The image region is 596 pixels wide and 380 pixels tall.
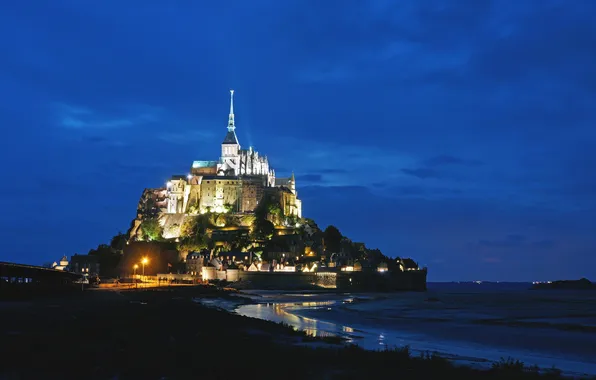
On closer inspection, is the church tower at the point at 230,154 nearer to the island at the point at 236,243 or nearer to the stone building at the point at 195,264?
the island at the point at 236,243

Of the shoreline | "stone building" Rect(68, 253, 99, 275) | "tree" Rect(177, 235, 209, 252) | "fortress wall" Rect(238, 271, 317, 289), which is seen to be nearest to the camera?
the shoreline

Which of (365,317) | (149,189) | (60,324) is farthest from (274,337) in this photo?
(149,189)

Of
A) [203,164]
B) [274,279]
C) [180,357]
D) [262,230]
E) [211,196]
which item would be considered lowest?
[180,357]

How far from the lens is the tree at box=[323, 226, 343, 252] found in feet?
405

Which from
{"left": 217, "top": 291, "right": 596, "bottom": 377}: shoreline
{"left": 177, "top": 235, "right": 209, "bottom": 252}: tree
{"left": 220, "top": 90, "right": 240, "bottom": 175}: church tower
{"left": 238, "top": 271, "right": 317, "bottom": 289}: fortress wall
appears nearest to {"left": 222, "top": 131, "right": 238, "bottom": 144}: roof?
{"left": 220, "top": 90, "right": 240, "bottom": 175}: church tower

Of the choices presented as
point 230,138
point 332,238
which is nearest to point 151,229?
point 230,138

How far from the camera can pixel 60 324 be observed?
21.4 metres

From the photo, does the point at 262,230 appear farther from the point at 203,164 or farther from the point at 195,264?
the point at 203,164

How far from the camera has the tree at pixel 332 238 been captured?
4865 inches

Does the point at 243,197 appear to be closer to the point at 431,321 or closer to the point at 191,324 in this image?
the point at 431,321

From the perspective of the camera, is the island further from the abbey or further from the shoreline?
the shoreline

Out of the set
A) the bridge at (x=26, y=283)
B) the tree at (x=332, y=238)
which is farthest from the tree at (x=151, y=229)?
the bridge at (x=26, y=283)

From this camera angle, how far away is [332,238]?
412ft

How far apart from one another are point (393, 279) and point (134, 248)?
160 feet
